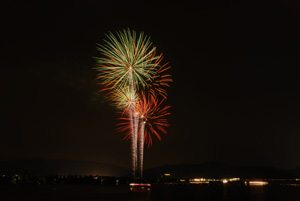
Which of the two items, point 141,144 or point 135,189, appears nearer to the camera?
point 141,144

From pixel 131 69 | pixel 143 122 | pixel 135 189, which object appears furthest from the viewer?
pixel 135 189

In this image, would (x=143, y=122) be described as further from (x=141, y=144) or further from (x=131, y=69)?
(x=131, y=69)

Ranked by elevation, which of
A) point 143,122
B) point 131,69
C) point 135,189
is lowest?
point 135,189

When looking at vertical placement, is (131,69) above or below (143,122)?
above

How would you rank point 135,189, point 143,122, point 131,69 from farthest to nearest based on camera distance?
point 135,189
point 143,122
point 131,69

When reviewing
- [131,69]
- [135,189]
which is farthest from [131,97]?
[135,189]

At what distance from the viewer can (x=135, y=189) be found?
143 m

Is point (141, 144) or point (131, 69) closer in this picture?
point (131, 69)

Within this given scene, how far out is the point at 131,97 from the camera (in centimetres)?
4559

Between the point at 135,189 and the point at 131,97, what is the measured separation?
103952mm

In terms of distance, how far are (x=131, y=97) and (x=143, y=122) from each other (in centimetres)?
761

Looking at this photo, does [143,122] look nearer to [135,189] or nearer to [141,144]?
[141,144]

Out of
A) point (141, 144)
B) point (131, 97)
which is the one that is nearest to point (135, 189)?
point (141, 144)

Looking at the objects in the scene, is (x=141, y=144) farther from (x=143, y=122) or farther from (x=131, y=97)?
(x=131, y=97)
